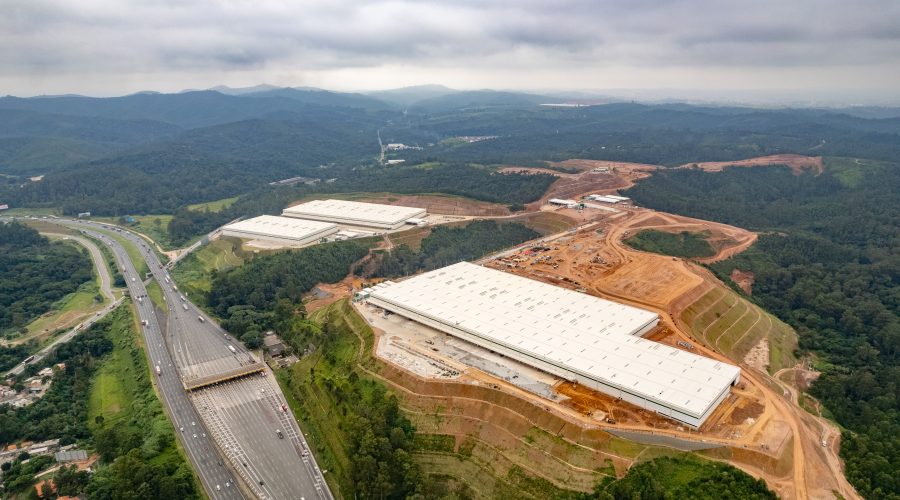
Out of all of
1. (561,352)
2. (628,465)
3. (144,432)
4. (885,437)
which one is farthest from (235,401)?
(885,437)

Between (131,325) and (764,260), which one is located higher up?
(764,260)

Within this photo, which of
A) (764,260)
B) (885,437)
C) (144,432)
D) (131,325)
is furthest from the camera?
(764,260)

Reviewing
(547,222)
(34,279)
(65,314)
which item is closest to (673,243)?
(547,222)

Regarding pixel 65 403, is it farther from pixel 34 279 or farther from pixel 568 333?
pixel 568 333

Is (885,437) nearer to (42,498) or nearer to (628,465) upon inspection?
(628,465)

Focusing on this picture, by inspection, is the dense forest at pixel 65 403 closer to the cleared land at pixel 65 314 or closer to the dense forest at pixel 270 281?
the cleared land at pixel 65 314

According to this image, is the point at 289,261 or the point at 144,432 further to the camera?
the point at 289,261

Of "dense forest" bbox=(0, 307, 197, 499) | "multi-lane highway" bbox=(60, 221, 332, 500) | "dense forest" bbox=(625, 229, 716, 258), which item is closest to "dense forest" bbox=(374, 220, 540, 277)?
"dense forest" bbox=(625, 229, 716, 258)
